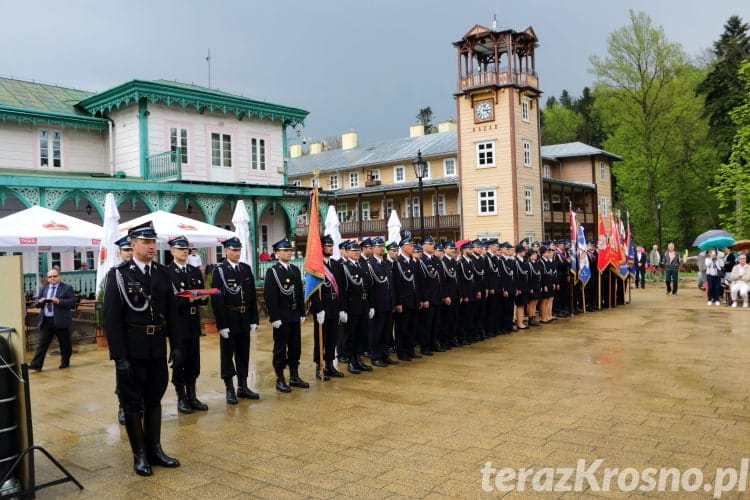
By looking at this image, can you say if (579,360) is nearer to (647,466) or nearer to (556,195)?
(647,466)

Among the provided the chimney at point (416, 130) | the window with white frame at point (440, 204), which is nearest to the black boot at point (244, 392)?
the window with white frame at point (440, 204)

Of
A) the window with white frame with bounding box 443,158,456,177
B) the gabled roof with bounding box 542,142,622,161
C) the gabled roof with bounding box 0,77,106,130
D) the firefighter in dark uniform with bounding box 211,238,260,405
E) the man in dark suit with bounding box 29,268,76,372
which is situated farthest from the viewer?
the gabled roof with bounding box 542,142,622,161

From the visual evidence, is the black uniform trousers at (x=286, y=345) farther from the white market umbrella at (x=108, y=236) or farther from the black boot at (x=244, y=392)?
the white market umbrella at (x=108, y=236)

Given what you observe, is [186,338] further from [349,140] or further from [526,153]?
[349,140]

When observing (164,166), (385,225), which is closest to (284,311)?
(164,166)

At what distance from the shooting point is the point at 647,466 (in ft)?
16.4

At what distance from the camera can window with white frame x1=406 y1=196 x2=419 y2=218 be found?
4566cm

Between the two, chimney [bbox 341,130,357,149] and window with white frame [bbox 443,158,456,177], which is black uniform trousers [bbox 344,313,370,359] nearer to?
window with white frame [bbox 443,158,456,177]

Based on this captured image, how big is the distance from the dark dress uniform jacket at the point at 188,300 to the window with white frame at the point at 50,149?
16.2 meters

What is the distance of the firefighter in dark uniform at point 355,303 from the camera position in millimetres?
9633

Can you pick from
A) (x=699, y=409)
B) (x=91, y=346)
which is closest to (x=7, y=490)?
(x=699, y=409)

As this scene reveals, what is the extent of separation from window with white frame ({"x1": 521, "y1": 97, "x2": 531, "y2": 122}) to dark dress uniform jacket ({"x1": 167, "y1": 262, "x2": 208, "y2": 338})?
3357cm

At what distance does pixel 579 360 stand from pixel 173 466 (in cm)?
677

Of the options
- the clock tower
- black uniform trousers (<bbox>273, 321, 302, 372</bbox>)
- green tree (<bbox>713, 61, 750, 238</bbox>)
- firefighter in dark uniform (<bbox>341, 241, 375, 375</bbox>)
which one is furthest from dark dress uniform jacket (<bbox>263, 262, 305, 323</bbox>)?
the clock tower
